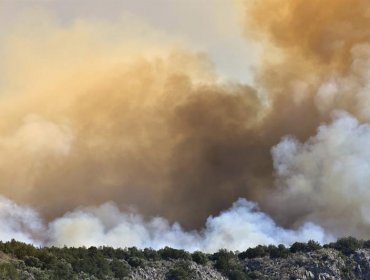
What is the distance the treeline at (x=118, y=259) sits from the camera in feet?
213

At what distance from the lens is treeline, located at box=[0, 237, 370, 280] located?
213 feet

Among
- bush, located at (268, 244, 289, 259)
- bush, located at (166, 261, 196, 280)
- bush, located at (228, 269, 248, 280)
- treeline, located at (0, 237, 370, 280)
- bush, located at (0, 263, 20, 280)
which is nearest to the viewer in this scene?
bush, located at (0, 263, 20, 280)

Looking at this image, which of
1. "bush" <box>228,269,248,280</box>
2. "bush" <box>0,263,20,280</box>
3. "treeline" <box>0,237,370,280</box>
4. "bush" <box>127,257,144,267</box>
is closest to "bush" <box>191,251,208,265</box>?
"treeline" <box>0,237,370,280</box>

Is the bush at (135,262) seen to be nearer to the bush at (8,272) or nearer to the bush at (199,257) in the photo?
the bush at (199,257)

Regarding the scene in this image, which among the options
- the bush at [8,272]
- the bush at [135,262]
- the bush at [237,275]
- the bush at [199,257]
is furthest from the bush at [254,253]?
the bush at [8,272]

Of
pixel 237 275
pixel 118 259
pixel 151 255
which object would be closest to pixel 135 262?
pixel 118 259

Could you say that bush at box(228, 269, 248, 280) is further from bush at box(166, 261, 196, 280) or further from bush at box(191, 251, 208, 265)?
bush at box(166, 261, 196, 280)

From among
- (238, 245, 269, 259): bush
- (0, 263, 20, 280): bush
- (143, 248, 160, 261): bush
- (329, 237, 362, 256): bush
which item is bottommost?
(0, 263, 20, 280): bush

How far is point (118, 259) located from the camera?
7450 centimetres

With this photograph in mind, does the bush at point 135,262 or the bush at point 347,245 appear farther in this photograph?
the bush at point 347,245

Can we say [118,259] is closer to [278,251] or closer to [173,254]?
[173,254]

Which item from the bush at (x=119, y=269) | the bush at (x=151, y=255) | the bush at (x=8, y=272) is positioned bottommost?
the bush at (x=8, y=272)

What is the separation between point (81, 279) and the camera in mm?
64875

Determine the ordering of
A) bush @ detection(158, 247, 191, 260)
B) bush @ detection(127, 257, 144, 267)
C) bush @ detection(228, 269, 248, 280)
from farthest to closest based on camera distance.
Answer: bush @ detection(158, 247, 191, 260) < bush @ detection(228, 269, 248, 280) < bush @ detection(127, 257, 144, 267)
